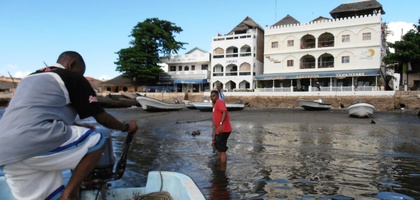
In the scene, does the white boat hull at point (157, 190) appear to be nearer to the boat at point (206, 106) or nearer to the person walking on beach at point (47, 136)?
the person walking on beach at point (47, 136)

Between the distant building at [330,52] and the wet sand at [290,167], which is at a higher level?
the distant building at [330,52]

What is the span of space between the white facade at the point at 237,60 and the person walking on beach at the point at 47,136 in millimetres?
42420

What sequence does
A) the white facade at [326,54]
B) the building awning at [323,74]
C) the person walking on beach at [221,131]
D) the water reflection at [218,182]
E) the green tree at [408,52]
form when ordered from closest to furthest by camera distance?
the water reflection at [218,182], the person walking on beach at [221,131], the green tree at [408,52], the building awning at [323,74], the white facade at [326,54]

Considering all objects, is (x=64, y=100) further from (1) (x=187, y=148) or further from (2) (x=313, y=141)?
(2) (x=313, y=141)

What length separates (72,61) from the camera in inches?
96.0

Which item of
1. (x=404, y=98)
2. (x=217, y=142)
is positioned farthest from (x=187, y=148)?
(x=404, y=98)

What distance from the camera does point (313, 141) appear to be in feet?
34.7

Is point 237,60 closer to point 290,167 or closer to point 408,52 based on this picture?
point 408,52

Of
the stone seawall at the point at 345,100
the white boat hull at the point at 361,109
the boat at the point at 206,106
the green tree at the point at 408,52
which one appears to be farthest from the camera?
the green tree at the point at 408,52

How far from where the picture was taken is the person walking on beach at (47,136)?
2.00 metres

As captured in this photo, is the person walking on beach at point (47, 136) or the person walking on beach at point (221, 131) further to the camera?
the person walking on beach at point (221, 131)

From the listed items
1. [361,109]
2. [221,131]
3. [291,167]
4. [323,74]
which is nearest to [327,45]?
[323,74]

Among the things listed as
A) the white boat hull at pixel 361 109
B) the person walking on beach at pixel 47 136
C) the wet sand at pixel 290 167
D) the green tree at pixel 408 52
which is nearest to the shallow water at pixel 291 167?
the wet sand at pixel 290 167

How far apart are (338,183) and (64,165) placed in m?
4.43
